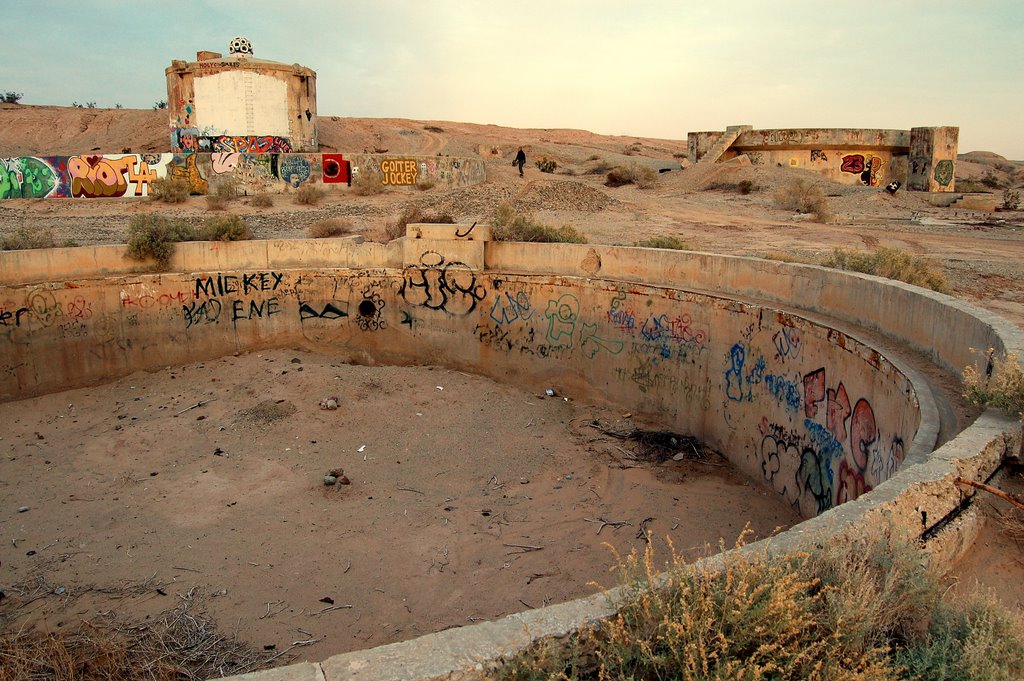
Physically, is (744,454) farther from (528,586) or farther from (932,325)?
(528,586)

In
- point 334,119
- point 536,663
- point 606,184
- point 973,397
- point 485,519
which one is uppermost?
point 334,119

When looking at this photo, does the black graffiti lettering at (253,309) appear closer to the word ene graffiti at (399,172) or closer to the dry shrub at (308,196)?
the dry shrub at (308,196)

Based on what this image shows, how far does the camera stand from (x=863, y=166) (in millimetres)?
35906

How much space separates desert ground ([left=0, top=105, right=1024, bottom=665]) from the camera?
7191 mm

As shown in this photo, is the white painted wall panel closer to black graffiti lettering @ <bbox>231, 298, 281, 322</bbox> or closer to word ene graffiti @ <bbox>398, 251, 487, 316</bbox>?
black graffiti lettering @ <bbox>231, 298, 281, 322</bbox>

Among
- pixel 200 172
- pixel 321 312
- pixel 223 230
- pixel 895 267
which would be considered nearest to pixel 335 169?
pixel 200 172

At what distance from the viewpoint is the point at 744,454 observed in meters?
10.7

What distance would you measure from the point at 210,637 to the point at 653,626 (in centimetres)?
511

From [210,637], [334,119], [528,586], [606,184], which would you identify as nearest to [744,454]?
[528,586]

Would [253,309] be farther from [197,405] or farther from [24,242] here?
[24,242]

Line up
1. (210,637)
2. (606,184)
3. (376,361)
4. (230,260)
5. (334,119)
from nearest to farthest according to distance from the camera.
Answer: (210,637), (230,260), (376,361), (606,184), (334,119)

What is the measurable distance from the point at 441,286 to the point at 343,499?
6077mm

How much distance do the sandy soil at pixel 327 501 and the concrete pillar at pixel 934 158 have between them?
29019 mm

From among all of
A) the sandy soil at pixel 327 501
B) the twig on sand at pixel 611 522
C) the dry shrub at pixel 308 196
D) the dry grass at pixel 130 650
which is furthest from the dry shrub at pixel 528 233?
the dry shrub at pixel 308 196
